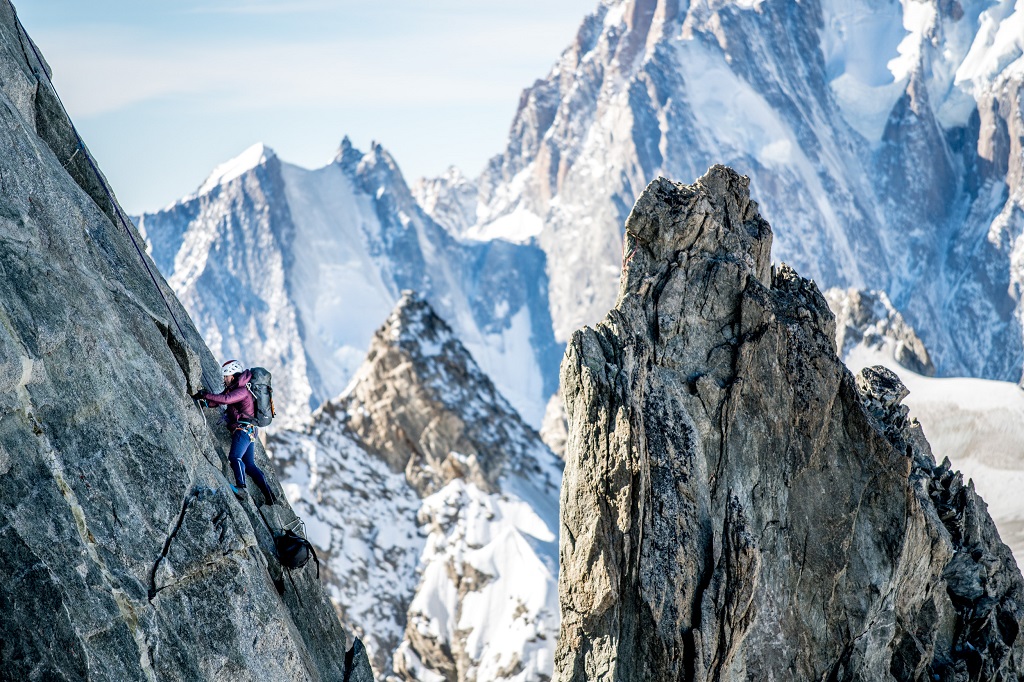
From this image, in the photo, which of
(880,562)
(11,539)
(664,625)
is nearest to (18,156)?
(11,539)

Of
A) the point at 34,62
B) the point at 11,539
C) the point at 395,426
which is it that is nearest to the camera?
the point at 11,539

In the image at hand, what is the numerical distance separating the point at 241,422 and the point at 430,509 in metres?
56.9

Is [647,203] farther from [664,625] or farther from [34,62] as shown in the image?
[34,62]

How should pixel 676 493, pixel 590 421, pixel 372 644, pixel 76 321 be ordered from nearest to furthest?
1. pixel 76 321
2. pixel 676 493
3. pixel 590 421
4. pixel 372 644

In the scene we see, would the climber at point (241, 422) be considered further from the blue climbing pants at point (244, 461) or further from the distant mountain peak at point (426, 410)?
the distant mountain peak at point (426, 410)

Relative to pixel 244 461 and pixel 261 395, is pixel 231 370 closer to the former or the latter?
pixel 261 395

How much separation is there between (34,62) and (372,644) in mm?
55969

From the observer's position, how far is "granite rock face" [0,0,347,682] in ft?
44.9

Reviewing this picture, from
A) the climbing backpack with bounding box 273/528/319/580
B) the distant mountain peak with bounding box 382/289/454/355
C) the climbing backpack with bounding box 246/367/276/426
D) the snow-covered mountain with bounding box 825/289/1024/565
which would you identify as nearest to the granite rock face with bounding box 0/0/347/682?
the climbing backpack with bounding box 273/528/319/580

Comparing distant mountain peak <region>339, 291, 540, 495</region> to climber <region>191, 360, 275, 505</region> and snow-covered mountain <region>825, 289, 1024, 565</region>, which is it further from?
climber <region>191, 360, 275, 505</region>

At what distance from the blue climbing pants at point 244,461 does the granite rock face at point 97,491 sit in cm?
180

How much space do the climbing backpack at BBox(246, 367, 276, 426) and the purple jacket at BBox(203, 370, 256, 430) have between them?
0.35ft

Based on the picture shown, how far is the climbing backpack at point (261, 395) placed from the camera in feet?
63.1

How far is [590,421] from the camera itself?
2158 centimetres
